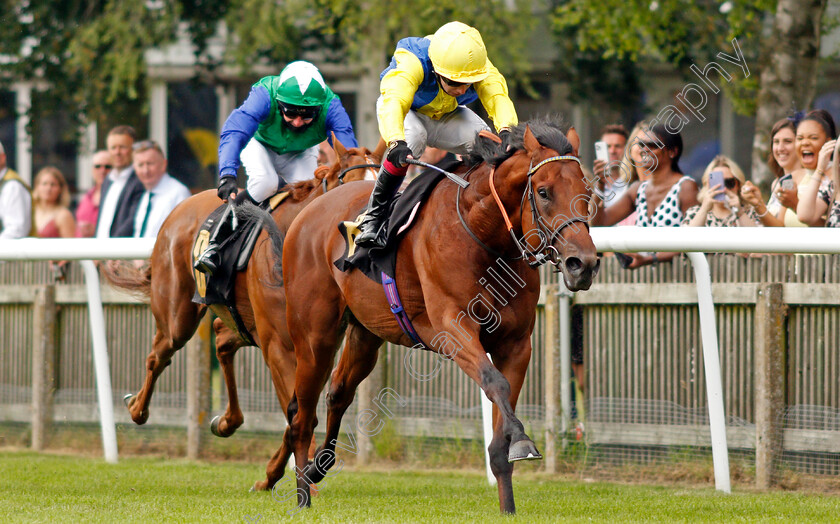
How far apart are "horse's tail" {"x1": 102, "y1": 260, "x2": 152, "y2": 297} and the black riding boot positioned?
272cm

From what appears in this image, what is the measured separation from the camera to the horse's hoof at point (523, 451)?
4328 mm

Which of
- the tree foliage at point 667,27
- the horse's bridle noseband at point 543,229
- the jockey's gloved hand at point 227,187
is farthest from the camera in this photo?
the tree foliage at point 667,27

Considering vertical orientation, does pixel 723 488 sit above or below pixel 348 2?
below

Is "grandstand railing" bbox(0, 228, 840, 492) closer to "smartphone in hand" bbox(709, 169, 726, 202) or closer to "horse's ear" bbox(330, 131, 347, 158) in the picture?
"smartphone in hand" bbox(709, 169, 726, 202)

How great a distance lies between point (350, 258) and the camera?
540 centimetres

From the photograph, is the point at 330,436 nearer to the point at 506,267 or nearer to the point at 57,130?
the point at 506,267

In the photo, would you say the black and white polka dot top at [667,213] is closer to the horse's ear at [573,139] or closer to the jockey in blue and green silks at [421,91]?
the jockey in blue and green silks at [421,91]

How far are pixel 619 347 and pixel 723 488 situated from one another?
1.09m

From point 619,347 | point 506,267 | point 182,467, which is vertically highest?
point 506,267

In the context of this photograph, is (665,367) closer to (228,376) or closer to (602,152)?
(602,152)

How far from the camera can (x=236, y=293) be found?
6539 mm

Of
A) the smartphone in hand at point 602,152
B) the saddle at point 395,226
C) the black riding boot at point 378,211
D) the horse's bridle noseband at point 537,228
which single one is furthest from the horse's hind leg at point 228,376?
the horse's bridle noseband at point 537,228

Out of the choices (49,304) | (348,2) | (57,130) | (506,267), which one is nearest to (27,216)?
(49,304)

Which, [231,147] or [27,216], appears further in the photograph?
[27,216]
